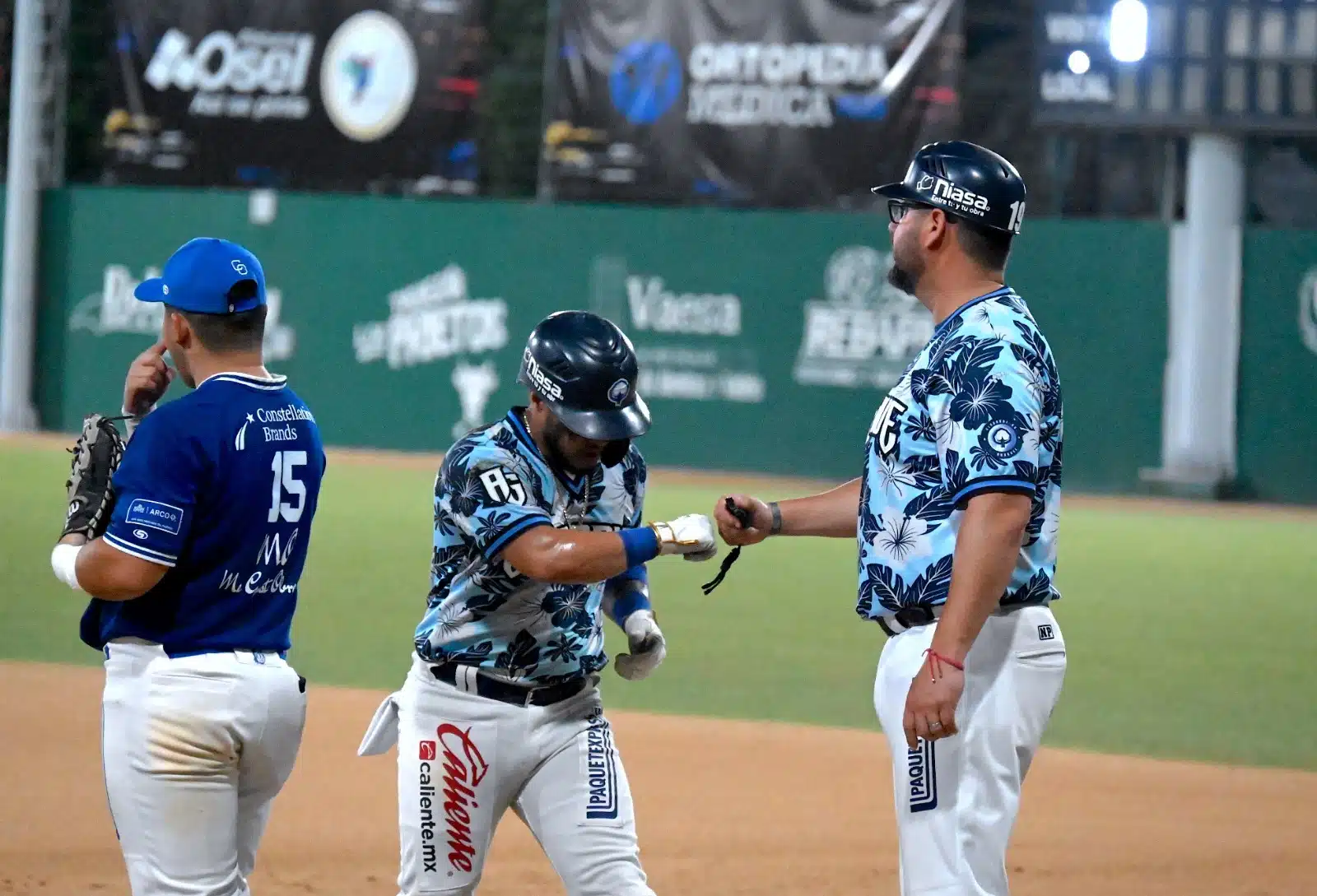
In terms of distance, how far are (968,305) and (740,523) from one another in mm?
776

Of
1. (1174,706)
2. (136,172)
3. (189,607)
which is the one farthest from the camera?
(136,172)

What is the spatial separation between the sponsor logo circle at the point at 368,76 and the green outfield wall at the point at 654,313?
3.28 ft

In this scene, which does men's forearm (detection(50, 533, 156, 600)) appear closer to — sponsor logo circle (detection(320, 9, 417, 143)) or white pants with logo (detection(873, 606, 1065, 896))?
white pants with logo (detection(873, 606, 1065, 896))

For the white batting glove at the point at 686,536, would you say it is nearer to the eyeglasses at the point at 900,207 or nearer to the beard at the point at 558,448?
the beard at the point at 558,448

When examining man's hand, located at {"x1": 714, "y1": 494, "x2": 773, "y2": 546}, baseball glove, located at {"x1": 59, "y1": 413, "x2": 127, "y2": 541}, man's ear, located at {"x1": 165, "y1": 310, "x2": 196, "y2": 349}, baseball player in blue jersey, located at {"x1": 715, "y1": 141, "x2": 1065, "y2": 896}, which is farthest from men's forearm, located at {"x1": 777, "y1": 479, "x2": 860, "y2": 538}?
baseball glove, located at {"x1": 59, "y1": 413, "x2": 127, "y2": 541}

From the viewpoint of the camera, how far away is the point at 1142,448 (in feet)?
63.4

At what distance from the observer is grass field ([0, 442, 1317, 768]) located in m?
9.16

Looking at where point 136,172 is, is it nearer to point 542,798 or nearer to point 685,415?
point 685,415

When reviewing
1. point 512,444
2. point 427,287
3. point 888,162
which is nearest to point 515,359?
point 427,287

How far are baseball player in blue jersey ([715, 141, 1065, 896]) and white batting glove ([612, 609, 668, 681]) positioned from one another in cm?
65

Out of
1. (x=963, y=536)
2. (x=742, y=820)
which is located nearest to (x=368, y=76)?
(x=742, y=820)

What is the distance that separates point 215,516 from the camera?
12.9ft

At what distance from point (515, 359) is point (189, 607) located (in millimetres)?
17723

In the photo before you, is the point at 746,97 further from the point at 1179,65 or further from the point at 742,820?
the point at 742,820
